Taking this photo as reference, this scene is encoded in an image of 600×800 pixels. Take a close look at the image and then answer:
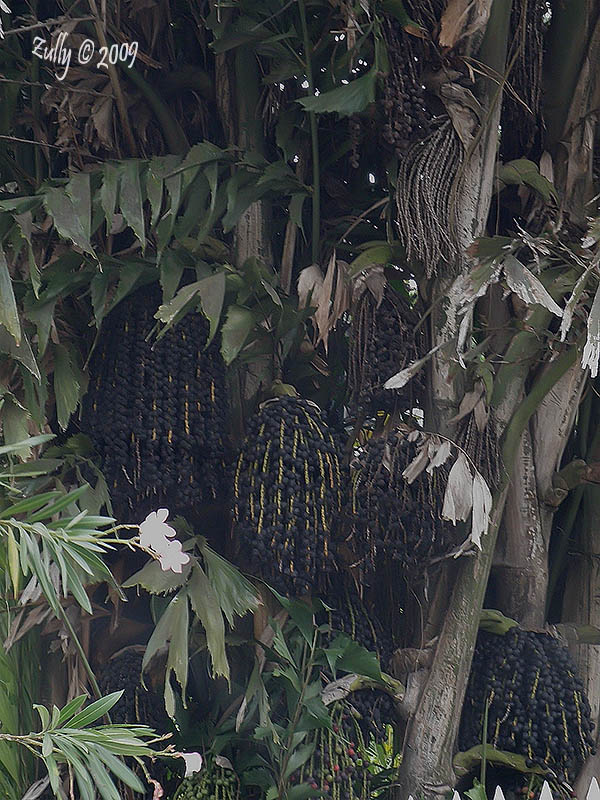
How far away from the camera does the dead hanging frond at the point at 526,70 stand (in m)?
1.89

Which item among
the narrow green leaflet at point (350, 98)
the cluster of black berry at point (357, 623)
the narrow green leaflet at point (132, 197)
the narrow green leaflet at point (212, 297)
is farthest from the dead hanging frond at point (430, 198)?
the cluster of black berry at point (357, 623)

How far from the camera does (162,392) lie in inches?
67.6

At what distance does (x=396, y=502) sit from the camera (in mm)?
1625

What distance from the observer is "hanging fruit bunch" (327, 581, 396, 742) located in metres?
1.74

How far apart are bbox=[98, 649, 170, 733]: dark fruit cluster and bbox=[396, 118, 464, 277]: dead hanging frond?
2.79 feet

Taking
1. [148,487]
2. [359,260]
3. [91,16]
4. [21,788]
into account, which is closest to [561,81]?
[359,260]

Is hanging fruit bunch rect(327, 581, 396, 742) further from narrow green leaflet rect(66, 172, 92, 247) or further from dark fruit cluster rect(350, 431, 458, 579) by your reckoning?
narrow green leaflet rect(66, 172, 92, 247)

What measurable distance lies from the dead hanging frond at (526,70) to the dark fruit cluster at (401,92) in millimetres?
210

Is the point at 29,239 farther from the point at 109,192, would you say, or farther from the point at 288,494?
the point at 288,494

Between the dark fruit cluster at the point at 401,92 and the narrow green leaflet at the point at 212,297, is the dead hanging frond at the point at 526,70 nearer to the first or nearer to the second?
the dark fruit cluster at the point at 401,92

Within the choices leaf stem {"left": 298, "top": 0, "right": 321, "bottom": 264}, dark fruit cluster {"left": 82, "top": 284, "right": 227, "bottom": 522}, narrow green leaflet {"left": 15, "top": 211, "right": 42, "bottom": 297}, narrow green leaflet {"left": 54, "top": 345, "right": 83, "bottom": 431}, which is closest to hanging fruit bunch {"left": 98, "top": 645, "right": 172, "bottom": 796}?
dark fruit cluster {"left": 82, "top": 284, "right": 227, "bottom": 522}

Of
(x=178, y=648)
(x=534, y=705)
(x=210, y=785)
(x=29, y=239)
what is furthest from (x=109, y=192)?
(x=534, y=705)

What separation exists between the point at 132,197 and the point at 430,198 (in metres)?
0.50

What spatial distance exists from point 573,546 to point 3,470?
107 cm
